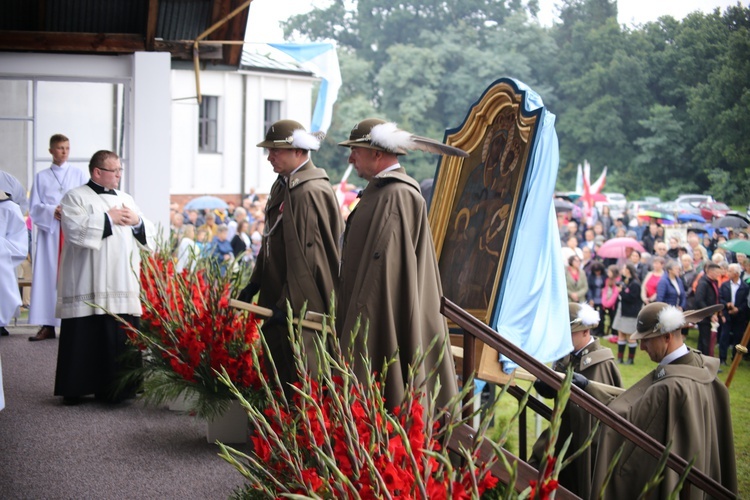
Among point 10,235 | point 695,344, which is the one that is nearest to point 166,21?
point 10,235

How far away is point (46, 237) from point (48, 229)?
0.09 m

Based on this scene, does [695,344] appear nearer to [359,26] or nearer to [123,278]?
[123,278]

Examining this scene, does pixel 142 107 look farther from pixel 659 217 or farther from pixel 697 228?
pixel 659 217

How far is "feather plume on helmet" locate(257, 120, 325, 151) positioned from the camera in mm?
5402

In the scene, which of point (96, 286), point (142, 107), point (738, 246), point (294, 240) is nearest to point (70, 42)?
point (142, 107)

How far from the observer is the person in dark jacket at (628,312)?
1275 centimetres

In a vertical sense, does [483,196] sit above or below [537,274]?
above

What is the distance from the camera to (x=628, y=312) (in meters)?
13.1

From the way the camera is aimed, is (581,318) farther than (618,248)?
No

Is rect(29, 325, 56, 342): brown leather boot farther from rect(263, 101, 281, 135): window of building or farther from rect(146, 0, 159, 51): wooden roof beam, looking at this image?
rect(263, 101, 281, 135): window of building

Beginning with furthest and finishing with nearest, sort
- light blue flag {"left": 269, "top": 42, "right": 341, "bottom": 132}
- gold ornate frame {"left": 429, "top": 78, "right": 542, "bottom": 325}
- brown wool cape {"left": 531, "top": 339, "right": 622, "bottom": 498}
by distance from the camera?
1. light blue flag {"left": 269, "top": 42, "right": 341, "bottom": 132}
2. gold ornate frame {"left": 429, "top": 78, "right": 542, "bottom": 325}
3. brown wool cape {"left": 531, "top": 339, "right": 622, "bottom": 498}

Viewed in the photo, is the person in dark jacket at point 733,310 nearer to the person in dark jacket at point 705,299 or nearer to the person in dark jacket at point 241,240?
the person in dark jacket at point 705,299

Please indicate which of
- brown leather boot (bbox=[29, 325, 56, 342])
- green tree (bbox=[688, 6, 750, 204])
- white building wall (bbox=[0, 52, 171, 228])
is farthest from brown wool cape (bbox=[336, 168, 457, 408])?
green tree (bbox=[688, 6, 750, 204])

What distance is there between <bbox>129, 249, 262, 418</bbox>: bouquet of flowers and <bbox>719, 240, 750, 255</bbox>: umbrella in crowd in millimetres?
9342
